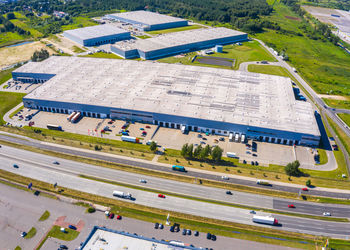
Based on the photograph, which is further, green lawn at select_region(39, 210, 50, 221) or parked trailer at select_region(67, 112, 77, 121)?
parked trailer at select_region(67, 112, 77, 121)

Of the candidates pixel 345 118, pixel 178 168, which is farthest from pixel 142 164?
pixel 345 118

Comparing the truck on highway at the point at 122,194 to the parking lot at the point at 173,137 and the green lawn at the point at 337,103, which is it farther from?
the green lawn at the point at 337,103

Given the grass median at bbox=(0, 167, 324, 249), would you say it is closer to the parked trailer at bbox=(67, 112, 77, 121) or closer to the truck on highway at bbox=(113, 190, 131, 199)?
the truck on highway at bbox=(113, 190, 131, 199)

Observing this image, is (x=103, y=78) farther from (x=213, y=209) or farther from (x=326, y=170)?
(x=326, y=170)

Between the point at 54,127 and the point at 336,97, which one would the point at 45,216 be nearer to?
the point at 54,127

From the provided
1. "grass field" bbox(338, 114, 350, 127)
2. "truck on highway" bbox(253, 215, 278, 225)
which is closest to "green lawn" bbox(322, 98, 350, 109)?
"grass field" bbox(338, 114, 350, 127)

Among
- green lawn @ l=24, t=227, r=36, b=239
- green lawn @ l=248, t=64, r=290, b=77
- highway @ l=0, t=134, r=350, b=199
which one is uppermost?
green lawn @ l=248, t=64, r=290, b=77

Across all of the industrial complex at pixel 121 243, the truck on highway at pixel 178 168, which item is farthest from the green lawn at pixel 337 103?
the industrial complex at pixel 121 243
